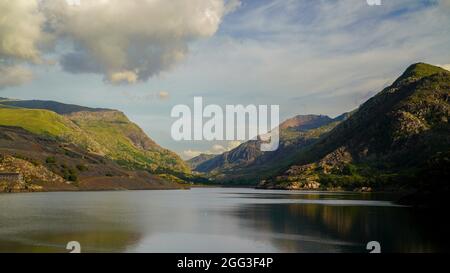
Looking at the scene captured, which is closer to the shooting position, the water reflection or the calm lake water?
the calm lake water

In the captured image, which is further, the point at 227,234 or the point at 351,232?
the point at 351,232

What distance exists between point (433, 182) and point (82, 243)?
114 metres

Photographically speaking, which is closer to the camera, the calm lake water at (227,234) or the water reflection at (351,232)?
the calm lake water at (227,234)

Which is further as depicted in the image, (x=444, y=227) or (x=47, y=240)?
(x=444, y=227)
